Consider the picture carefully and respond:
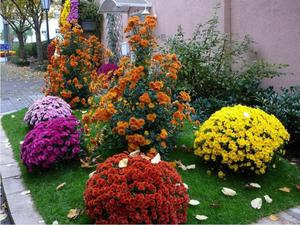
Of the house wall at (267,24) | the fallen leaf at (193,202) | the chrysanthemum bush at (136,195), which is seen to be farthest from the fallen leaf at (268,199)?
the house wall at (267,24)

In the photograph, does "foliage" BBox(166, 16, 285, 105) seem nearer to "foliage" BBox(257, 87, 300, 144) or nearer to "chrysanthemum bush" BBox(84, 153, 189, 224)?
"foliage" BBox(257, 87, 300, 144)

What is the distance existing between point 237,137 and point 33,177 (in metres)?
2.43

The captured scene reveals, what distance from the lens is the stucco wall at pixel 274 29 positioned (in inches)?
231

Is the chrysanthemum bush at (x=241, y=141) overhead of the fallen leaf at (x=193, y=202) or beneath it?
overhead

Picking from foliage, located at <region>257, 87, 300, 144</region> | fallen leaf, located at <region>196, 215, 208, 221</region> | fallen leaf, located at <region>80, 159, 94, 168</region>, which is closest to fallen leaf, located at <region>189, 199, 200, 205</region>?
fallen leaf, located at <region>196, 215, 208, 221</region>

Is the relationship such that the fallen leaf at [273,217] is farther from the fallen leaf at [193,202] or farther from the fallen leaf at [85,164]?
the fallen leaf at [85,164]

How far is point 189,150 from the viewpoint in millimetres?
4723

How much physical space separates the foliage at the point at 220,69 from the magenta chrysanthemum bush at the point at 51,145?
8.15ft

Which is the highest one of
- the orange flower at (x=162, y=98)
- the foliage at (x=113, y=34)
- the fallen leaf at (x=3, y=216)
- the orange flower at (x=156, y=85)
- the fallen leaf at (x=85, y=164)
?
the foliage at (x=113, y=34)

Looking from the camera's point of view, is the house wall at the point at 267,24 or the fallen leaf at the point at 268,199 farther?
the house wall at the point at 267,24

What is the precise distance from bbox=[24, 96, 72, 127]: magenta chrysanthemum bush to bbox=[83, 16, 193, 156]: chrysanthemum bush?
176 centimetres

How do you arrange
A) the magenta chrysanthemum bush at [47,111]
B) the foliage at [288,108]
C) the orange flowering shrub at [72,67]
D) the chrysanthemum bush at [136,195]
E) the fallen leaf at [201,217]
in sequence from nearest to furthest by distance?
the chrysanthemum bush at [136,195]
the fallen leaf at [201,217]
the foliage at [288,108]
the magenta chrysanthemum bush at [47,111]
the orange flowering shrub at [72,67]

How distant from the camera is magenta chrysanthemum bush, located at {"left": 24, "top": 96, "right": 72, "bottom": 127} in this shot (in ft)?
19.2

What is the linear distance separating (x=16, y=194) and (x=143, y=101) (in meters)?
1.72
